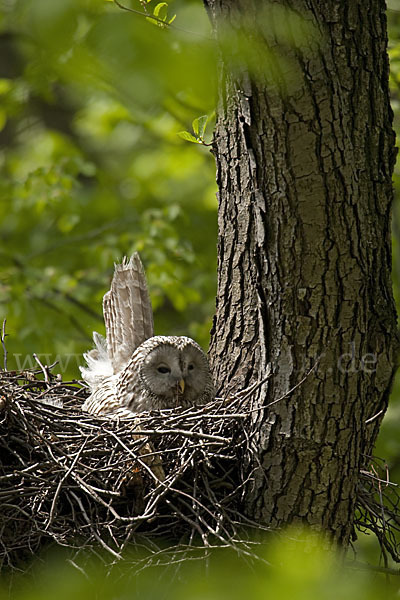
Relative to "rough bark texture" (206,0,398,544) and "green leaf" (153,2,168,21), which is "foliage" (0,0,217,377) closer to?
"green leaf" (153,2,168,21)

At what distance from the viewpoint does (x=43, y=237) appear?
27.7 ft

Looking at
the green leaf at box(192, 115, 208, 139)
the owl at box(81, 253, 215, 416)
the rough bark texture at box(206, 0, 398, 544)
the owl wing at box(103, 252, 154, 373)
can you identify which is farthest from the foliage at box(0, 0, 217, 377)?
the owl at box(81, 253, 215, 416)

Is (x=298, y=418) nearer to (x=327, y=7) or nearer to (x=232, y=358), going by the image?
(x=232, y=358)

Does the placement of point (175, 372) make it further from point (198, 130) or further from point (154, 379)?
point (198, 130)

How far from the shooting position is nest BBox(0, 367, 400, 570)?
2.54m

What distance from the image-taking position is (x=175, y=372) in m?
3.49

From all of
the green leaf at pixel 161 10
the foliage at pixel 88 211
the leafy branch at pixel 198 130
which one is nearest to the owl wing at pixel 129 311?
the foliage at pixel 88 211

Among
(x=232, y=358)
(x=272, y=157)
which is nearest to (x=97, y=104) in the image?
(x=232, y=358)

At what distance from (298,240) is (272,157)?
0.29 metres

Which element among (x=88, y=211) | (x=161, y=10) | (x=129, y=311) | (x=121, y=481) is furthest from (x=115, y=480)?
(x=88, y=211)

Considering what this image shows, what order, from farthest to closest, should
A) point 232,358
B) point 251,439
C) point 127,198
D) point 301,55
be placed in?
point 127,198 → point 232,358 → point 251,439 → point 301,55

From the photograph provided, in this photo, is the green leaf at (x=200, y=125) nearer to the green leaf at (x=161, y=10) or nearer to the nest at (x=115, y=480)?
the green leaf at (x=161, y=10)

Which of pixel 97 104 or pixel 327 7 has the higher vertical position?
pixel 97 104

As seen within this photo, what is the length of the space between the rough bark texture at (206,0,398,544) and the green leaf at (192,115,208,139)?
A: 193 millimetres
